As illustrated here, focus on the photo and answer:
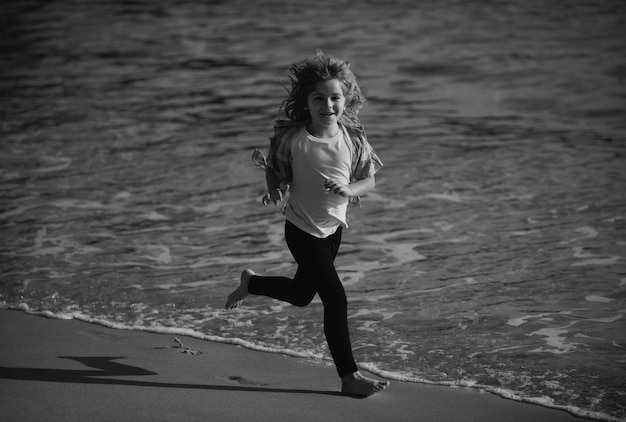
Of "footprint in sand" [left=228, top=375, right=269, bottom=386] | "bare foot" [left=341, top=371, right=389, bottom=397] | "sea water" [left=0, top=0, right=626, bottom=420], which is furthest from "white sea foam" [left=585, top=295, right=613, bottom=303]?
"footprint in sand" [left=228, top=375, right=269, bottom=386]

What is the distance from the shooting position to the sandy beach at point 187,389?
12.9 ft

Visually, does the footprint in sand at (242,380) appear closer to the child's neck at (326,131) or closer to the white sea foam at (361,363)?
the white sea foam at (361,363)

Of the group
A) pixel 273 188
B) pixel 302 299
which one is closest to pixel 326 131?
pixel 273 188

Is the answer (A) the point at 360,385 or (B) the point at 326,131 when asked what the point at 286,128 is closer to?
(B) the point at 326,131

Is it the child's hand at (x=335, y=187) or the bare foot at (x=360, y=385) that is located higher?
the child's hand at (x=335, y=187)

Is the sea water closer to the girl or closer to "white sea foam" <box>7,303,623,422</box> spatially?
"white sea foam" <box>7,303,623,422</box>

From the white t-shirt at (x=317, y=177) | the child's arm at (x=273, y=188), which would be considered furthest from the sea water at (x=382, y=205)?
the child's arm at (x=273, y=188)

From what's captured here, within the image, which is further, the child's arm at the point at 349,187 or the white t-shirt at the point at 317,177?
the white t-shirt at the point at 317,177

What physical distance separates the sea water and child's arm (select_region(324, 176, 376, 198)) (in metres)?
0.94

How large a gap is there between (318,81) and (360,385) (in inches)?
55.2

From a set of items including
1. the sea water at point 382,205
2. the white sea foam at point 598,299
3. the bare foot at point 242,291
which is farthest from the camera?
the white sea foam at point 598,299

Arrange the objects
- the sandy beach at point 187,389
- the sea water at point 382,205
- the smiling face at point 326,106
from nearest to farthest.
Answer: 1. the sandy beach at point 187,389
2. the smiling face at point 326,106
3. the sea water at point 382,205

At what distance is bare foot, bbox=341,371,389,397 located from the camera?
4.08m

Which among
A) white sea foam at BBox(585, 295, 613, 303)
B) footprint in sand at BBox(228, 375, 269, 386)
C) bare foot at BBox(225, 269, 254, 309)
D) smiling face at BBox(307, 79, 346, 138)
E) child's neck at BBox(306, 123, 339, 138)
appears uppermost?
smiling face at BBox(307, 79, 346, 138)
